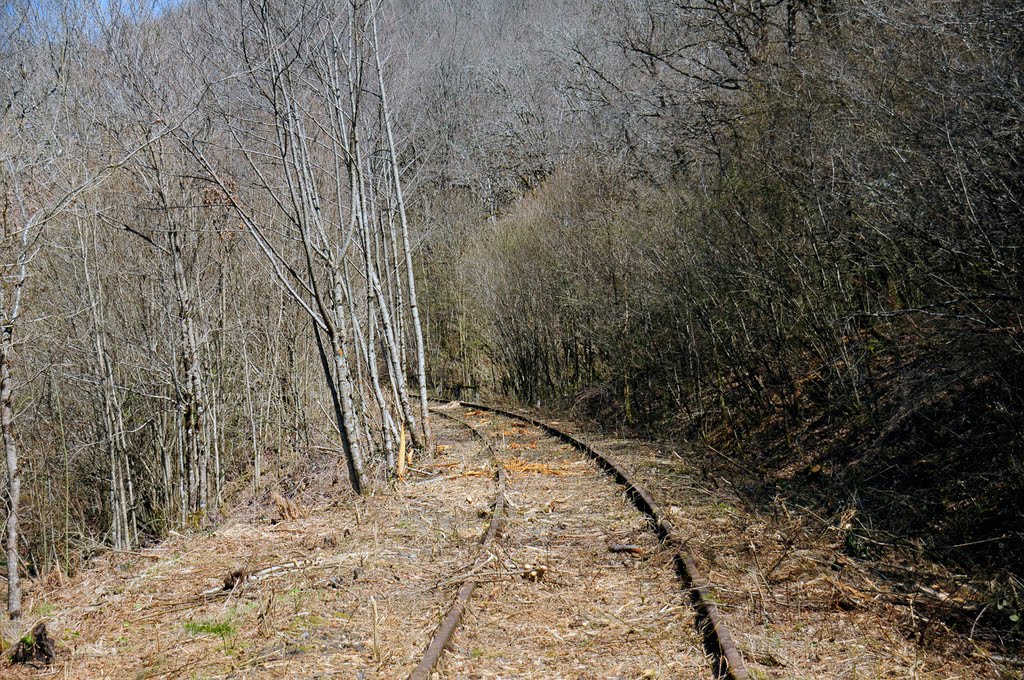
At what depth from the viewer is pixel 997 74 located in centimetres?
722

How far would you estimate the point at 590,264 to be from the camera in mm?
18562

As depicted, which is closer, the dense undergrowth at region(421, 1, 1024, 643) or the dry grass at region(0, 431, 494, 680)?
the dry grass at region(0, 431, 494, 680)

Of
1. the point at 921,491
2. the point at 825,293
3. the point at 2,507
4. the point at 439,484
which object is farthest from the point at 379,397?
the point at 2,507

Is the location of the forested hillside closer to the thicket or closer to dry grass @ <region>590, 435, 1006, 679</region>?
the thicket

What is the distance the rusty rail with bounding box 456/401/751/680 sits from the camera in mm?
4898

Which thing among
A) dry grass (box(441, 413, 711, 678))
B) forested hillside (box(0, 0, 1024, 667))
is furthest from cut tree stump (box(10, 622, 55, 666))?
forested hillside (box(0, 0, 1024, 667))

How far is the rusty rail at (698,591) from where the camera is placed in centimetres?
490

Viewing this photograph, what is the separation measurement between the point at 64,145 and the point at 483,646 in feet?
30.4

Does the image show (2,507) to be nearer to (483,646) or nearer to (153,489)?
(153,489)

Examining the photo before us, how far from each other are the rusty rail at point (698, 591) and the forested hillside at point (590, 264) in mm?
1238

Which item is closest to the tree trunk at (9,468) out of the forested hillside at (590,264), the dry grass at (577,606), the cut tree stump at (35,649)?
the forested hillside at (590,264)

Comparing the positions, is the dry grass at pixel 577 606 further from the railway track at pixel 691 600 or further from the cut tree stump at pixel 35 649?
the cut tree stump at pixel 35 649

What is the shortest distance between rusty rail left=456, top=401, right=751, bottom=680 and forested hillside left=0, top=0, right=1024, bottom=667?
1.24 meters

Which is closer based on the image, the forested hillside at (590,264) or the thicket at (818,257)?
the thicket at (818,257)
